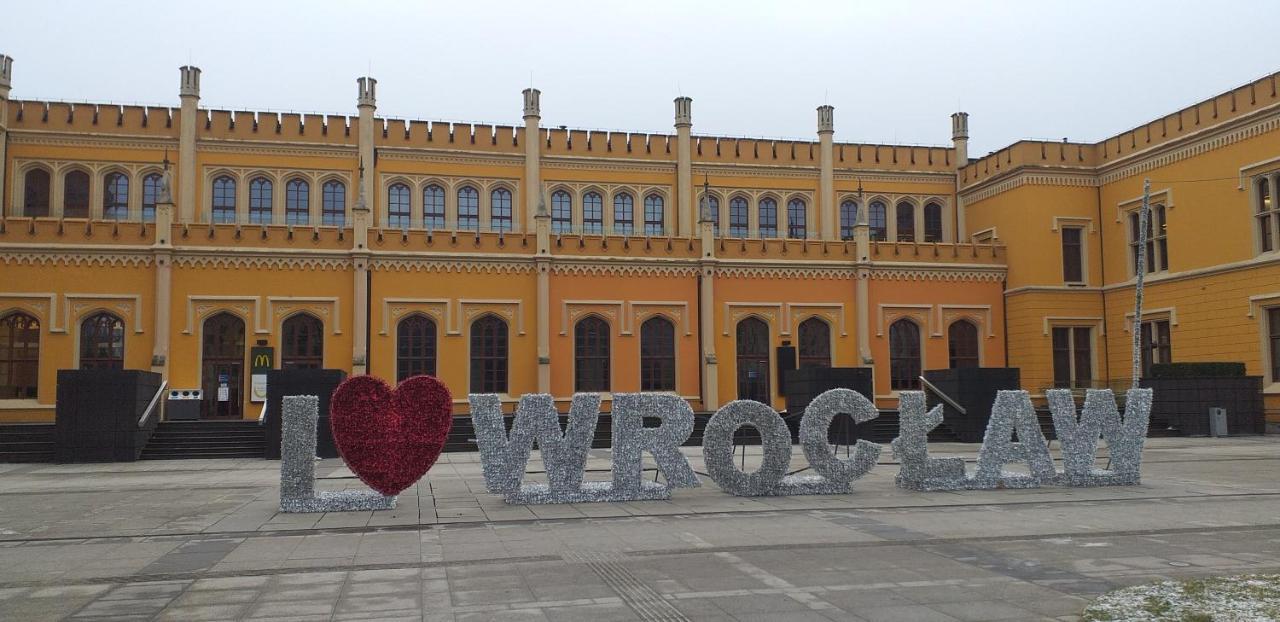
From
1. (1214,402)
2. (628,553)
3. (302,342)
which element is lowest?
(628,553)

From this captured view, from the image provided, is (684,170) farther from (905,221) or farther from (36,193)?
(36,193)

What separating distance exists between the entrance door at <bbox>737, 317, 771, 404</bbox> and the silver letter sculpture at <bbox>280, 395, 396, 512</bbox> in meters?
21.7

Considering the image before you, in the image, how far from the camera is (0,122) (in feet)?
108

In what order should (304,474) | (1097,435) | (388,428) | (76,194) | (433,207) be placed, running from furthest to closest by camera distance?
(433,207) < (76,194) < (1097,435) < (388,428) < (304,474)

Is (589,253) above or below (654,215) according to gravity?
below

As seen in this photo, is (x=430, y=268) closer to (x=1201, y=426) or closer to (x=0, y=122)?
(x=0, y=122)

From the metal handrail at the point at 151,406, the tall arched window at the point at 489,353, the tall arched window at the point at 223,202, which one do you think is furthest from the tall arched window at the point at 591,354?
the tall arched window at the point at 223,202

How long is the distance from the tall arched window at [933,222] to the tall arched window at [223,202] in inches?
1049

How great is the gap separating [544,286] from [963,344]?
15.7 meters

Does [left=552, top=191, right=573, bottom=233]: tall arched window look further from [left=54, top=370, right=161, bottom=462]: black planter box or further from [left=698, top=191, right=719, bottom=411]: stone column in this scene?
[left=54, top=370, right=161, bottom=462]: black planter box

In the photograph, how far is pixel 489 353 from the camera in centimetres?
3256

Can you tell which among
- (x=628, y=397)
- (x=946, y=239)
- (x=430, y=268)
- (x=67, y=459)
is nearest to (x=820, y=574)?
(x=628, y=397)

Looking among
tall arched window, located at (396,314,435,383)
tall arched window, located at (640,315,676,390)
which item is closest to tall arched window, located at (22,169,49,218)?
tall arched window, located at (396,314,435,383)

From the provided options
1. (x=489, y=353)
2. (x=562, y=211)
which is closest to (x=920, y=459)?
(x=489, y=353)
